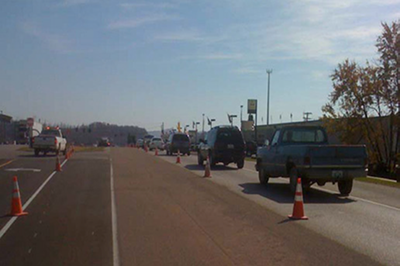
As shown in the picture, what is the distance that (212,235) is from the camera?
31.2 ft

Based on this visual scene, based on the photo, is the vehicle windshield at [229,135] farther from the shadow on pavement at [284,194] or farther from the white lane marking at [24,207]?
the white lane marking at [24,207]

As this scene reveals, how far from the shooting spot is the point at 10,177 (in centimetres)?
2092

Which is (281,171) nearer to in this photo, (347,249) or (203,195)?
(203,195)

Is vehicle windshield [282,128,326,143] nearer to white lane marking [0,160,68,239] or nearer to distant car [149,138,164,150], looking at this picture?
white lane marking [0,160,68,239]

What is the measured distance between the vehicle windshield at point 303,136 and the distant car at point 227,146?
1060 centimetres

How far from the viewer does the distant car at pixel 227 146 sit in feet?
92.8

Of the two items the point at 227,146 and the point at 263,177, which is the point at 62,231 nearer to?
the point at 263,177

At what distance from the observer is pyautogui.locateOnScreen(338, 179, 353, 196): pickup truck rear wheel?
1575 centimetres

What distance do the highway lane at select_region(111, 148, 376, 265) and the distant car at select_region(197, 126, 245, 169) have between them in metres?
12.9

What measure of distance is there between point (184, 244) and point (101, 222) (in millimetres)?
2753

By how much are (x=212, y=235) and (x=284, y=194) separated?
707 centimetres

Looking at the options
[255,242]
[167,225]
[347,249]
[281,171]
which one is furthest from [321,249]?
[281,171]

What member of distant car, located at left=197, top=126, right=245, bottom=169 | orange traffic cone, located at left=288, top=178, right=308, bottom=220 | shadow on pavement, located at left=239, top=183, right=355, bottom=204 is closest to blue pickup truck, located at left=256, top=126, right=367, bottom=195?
shadow on pavement, located at left=239, top=183, right=355, bottom=204

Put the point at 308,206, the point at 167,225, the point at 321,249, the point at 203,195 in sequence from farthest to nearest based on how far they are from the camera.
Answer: the point at 203,195
the point at 308,206
the point at 167,225
the point at 321,249
